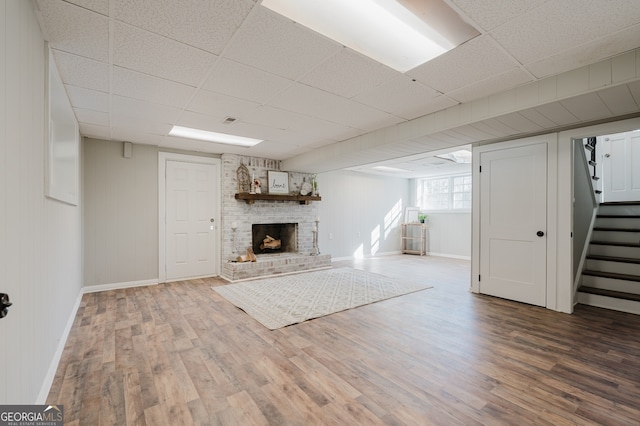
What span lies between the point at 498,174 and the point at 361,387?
3.48m

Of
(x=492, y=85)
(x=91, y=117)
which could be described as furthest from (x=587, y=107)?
(x=91, y=117)

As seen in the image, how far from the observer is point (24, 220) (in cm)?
155

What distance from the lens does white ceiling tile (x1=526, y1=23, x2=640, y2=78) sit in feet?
6.66

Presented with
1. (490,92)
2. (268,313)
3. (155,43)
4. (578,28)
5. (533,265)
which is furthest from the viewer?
(533,265)

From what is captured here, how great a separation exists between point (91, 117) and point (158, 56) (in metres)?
2.04

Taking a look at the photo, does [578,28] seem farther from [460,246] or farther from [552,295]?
[460,246]

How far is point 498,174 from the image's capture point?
13.4ft

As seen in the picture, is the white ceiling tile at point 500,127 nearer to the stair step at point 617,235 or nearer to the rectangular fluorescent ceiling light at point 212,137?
the stair step at point 617,235

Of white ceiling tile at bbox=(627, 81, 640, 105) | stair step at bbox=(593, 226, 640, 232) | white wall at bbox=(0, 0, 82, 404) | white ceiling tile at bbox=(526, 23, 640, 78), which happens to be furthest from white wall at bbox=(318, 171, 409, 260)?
white wall at bbox=(0, 0, 82, 404)

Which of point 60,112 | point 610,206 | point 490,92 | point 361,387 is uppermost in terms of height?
point 490,92

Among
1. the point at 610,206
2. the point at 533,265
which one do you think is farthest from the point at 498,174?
the point at 610,206

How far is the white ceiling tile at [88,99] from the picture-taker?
2.88 metres

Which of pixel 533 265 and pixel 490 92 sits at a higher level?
pixel 490 92

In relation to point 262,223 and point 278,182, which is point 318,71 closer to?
point 278,182
